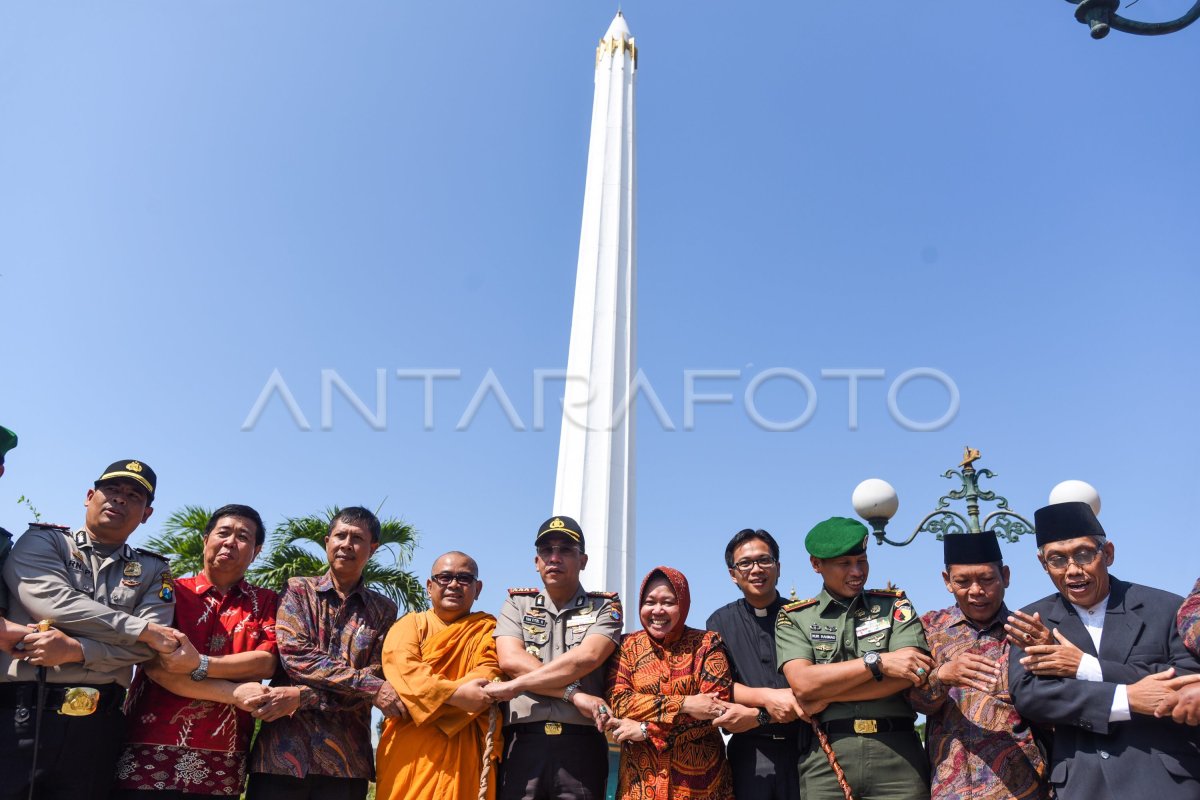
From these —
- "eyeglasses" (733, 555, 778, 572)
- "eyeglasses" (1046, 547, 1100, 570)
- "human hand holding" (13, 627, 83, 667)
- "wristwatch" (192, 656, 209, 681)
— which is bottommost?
"wristwatch" (192, 656, 209, 681)

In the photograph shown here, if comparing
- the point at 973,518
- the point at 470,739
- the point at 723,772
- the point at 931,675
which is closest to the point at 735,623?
the point at 723,772

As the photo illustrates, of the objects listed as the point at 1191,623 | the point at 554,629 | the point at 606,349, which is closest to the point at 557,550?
the point at 554,629

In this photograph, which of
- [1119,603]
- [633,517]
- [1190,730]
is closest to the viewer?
[1190,730]

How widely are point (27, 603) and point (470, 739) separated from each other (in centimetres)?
215

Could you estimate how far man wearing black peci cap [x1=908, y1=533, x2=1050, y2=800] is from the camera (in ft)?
Answer: 12.8

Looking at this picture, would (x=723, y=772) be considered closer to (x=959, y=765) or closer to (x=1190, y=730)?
(x=959, y=765)

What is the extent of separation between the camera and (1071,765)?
364 cm

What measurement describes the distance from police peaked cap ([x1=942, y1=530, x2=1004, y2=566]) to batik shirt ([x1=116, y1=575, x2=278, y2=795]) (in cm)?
342

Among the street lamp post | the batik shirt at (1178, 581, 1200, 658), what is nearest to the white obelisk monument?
the street lamp post

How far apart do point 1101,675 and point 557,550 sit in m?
2.54

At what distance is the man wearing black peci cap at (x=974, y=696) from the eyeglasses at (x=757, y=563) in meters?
0.82

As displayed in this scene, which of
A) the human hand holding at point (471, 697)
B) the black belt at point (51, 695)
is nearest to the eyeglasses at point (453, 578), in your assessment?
the human hand holding at point (471, 697)

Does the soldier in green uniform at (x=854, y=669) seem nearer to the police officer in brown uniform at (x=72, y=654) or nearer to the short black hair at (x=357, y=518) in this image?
the short black hair at (x=357, y=518)

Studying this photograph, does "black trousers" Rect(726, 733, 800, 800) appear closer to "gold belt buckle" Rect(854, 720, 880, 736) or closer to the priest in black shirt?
the priest in black shirt
